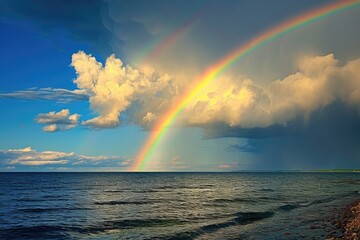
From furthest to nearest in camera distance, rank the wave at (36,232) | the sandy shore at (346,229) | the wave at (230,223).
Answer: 1. the wave at (36,232)
2. the wave at (230,223)
3. the sandy shore at (346,229)

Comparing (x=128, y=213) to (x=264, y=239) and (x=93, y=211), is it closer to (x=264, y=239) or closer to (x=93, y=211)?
(x=93, y=211)

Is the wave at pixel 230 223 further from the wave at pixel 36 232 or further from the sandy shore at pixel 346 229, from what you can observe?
the wave at pixel 36 232

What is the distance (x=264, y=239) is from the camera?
26797 millimetres

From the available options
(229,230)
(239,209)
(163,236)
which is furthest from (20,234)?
(239,209)

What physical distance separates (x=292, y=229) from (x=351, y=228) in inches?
189

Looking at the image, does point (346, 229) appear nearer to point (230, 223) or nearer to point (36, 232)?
point (230, 223)

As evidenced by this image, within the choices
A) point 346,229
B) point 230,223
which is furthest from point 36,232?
point 346,229

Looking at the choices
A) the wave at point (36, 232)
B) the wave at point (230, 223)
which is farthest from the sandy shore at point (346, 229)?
the wave at point (36, 232)

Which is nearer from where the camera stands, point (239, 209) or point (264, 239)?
point (264, 239)

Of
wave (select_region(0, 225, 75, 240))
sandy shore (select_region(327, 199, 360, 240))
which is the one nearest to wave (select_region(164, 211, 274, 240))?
sandy shore (select_region(327, 199, 360, 240))

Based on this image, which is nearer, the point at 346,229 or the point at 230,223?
the point at 346,229

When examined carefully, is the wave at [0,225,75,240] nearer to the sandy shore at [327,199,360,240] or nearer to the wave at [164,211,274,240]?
the wave at [164,211,274,240]

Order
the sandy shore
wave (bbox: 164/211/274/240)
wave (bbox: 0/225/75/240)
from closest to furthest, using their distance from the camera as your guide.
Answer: the sandy shore, wave (bbox: 164/211/274/240), wave (bbox: 0/225/75/240)

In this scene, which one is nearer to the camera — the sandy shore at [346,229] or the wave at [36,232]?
the sandy shore at [346,229]
